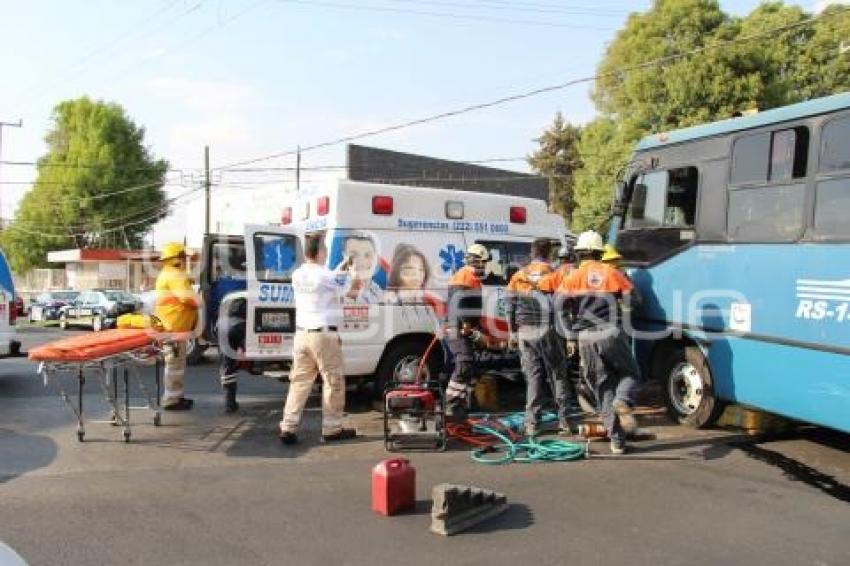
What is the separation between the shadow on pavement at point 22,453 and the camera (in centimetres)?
655

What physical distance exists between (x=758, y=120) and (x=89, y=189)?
5579cm

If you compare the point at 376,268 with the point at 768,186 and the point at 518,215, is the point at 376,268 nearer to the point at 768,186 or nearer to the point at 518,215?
the point at 518,215

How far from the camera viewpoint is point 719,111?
83.0ft

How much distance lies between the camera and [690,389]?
8203mm

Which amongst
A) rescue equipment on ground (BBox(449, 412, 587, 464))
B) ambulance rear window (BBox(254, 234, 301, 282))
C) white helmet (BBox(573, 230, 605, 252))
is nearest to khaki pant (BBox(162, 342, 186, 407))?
ambulance rear window (BBox(254, 234, 301, 282))

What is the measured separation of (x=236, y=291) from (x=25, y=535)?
4.83m

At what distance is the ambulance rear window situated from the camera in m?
8.64

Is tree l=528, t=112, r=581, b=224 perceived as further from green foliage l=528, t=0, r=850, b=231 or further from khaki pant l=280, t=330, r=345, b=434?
khaki pant l=280, t=330, r=345, b=434

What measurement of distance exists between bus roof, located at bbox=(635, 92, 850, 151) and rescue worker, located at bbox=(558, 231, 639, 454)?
1723 mm

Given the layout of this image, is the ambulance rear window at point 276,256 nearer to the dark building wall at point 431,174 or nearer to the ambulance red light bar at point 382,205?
the ambulance red light bar at point 382,205

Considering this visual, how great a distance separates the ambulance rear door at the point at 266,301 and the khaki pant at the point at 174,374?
104 centimetres

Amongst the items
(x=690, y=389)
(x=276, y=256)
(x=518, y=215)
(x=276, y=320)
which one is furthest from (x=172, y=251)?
(x=690, y=389)

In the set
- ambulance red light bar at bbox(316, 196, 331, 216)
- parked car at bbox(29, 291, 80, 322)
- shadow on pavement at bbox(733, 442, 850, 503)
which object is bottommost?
parked car at bbox(29, 291, 80, 322)

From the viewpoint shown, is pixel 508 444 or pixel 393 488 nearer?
pixel 393 488
